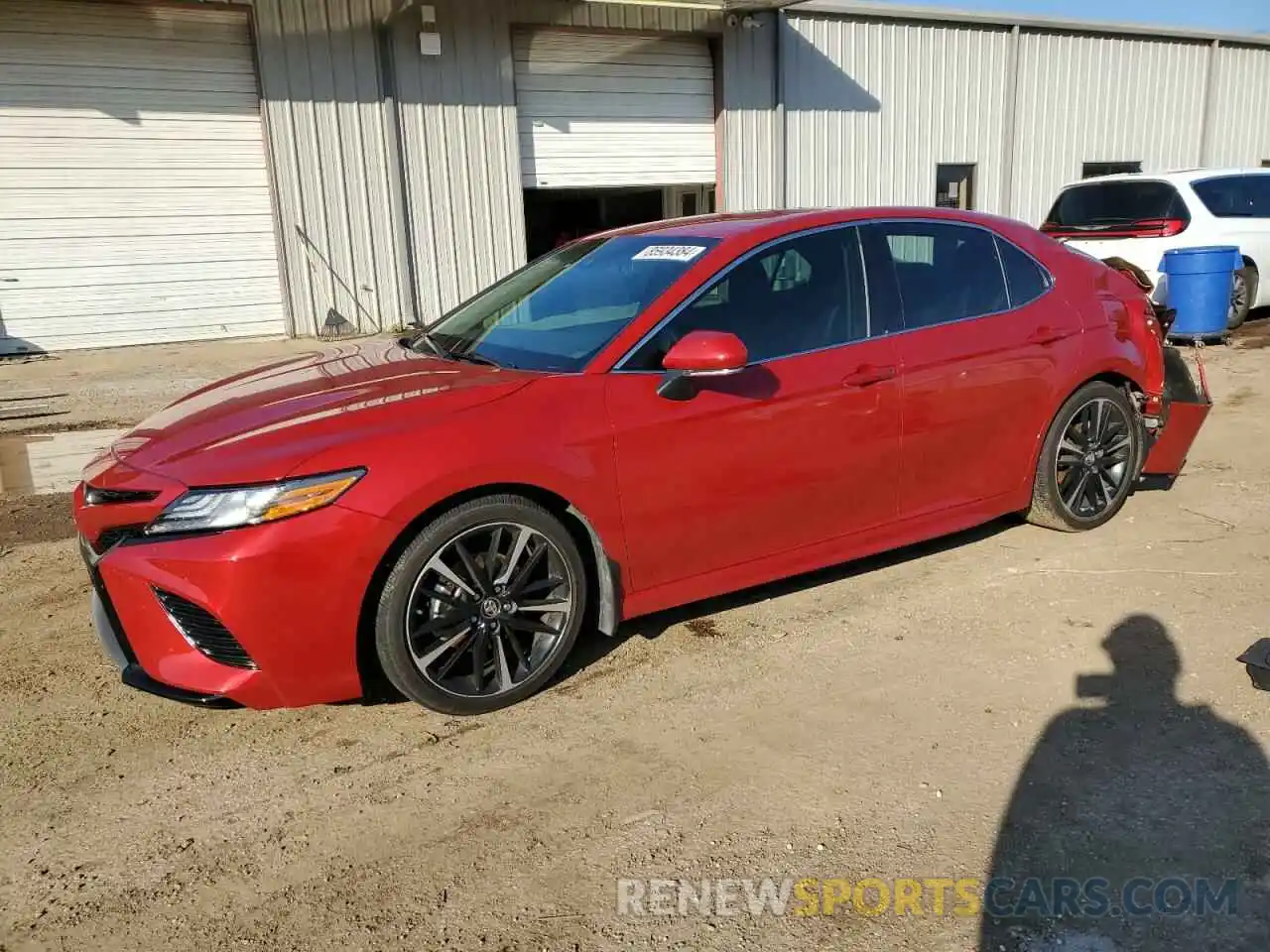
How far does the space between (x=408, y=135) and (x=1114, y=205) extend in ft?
27.8

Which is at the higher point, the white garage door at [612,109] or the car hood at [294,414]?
the white garage door at [612,109]

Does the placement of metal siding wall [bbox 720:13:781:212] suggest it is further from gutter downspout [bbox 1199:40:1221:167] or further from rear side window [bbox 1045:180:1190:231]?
gutter downspout [bbox 1199:40:1221:167]

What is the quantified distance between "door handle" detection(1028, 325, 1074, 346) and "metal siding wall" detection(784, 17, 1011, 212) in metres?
11.2

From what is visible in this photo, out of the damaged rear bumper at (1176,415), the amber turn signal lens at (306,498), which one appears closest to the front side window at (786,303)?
the amber turn signal lens at (306,498)

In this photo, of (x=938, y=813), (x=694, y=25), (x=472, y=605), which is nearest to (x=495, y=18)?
(x=694, y=25)

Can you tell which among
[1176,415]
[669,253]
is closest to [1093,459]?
[1176,415]

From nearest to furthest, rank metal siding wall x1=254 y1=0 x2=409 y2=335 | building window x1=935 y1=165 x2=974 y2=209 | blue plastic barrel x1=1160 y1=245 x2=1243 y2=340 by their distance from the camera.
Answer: blue plastic barrel x1=1160 y1=245 x2=1243 y2=340 < metal siding wall x1=254 y1=0 x2=409 y2=335 < building window x1=935 y1=165 x2=974 y2=209

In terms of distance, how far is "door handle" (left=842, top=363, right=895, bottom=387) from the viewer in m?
3.88

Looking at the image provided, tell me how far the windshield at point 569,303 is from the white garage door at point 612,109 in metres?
9.83

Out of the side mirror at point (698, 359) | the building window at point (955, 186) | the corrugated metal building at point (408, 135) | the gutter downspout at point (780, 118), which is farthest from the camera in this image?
the building window at point (955, 186)

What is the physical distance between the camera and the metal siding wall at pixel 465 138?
501 inches

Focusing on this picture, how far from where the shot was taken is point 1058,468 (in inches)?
187

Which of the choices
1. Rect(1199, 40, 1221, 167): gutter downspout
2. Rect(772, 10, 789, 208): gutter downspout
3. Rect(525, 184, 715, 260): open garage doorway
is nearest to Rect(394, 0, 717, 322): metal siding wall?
Rect(525, 184, 715, 260): open garage doorway

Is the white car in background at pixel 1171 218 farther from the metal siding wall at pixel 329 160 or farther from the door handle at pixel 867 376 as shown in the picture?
the metal siding wall at pixel 329 160
